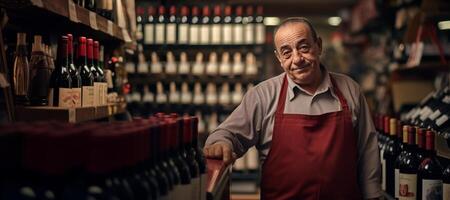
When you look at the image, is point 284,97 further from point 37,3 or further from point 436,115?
point 37,3

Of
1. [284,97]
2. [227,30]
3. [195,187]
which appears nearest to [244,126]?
[284,97]

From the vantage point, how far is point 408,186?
2844 mm

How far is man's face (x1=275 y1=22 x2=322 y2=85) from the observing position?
2.87 m

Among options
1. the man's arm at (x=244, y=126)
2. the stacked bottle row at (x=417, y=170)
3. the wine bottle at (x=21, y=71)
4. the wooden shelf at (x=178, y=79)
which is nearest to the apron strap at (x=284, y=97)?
the man's arm at (x=244, y=126)

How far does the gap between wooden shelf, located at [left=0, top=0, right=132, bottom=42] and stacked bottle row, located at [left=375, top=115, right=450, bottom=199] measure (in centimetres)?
168

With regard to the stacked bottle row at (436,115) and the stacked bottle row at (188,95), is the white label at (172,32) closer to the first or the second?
the stacked bottle row at (188,95)

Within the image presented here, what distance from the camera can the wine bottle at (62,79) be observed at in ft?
8.66

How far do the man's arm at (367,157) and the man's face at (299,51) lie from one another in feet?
1.02

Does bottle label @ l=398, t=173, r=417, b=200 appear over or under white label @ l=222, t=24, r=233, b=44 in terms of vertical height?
under

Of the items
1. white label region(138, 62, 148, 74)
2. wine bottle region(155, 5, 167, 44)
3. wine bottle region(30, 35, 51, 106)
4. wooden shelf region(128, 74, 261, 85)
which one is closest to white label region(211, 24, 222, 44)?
wooden shelf region(128, 74, 261, 85)

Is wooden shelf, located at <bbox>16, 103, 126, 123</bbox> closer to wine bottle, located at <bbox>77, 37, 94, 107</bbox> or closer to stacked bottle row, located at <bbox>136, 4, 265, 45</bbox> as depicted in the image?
wine bottle, located at <bbox>77, 37, 94, 107</bbox>

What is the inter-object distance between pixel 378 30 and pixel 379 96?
1607 millimetres

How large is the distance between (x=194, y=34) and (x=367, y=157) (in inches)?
174

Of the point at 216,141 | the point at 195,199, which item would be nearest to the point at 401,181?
the point at 216,141
